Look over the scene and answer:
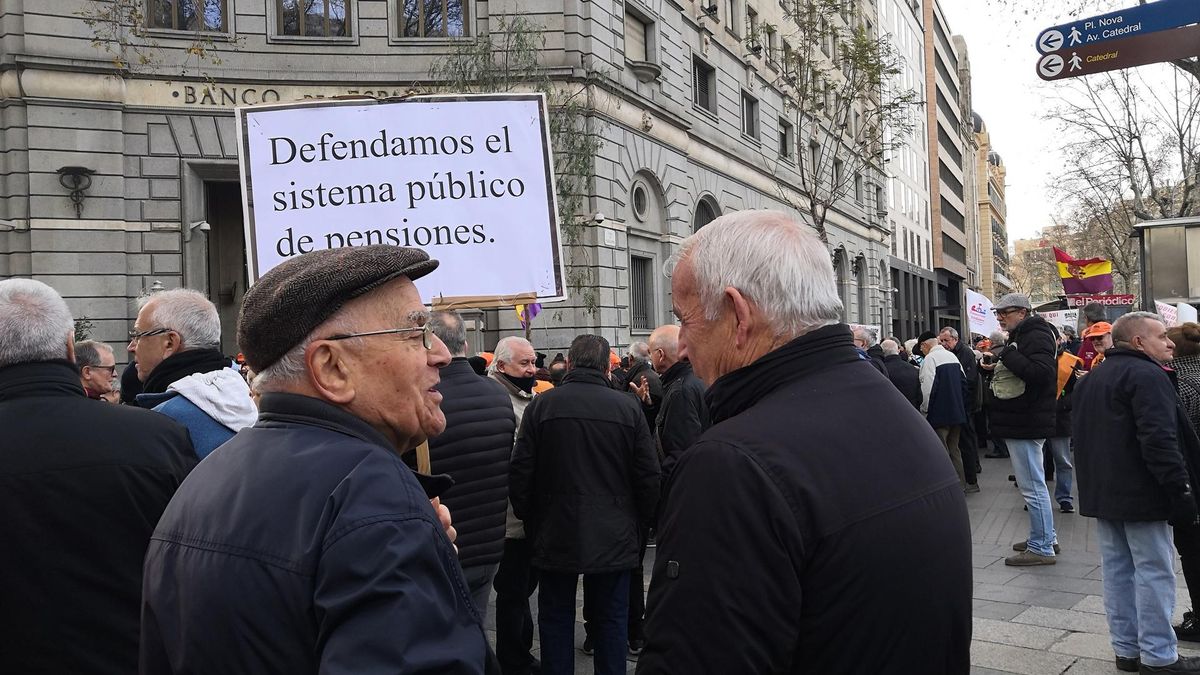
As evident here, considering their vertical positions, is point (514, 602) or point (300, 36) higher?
point (300, 36)

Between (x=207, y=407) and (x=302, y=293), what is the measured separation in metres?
1.78

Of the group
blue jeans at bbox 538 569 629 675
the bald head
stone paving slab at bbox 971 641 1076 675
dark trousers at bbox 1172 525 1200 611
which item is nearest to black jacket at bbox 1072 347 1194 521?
dark trousers at bbox 1172 525 1200 611

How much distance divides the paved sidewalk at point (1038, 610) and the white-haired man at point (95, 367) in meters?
3.12

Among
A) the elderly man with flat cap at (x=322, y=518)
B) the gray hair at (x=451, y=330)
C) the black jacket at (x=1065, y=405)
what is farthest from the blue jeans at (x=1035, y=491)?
the elderly man with flat cap at (x=322, y=518)

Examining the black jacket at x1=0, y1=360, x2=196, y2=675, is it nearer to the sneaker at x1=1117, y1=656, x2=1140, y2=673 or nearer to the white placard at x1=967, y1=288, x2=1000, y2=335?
the sneaker at x1=1117, y1=656, x2=1140, y2=673

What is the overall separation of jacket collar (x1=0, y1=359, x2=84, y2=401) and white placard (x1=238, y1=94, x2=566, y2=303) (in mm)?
2128

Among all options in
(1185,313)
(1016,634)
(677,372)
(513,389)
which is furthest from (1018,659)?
(1185,313)

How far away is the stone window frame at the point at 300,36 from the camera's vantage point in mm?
17219

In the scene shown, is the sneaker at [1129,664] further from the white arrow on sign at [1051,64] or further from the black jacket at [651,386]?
the black jacket at [651,386]

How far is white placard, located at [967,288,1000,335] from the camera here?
1593 centimetres

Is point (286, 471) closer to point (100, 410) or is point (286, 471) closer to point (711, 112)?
point (100, 410)

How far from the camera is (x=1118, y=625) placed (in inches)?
201

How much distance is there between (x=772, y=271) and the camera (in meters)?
1.95

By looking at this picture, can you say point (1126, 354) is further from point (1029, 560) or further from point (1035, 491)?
point (1029, 560)
